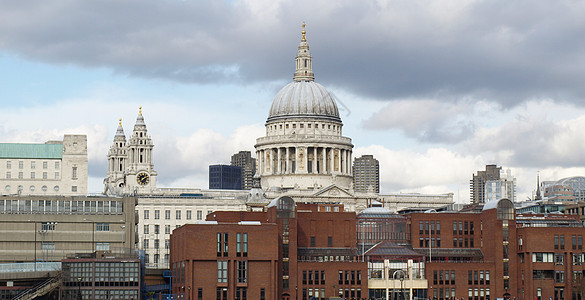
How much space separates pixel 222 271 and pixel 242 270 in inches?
115

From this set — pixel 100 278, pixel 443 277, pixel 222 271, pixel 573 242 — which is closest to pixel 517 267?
pixel 573 242

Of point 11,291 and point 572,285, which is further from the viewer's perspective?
point 572,285

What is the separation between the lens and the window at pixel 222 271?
598ft

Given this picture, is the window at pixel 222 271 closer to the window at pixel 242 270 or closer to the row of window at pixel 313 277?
the window at pixel 242 270

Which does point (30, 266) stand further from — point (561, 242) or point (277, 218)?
point (561, 242)

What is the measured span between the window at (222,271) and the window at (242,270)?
2.07 metres

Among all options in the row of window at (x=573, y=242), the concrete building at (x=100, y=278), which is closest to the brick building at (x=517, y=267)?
the row of window at (x=573, y=242)

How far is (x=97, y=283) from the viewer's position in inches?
6831

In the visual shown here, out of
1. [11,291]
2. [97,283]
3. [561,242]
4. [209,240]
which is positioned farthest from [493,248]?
[11,291]

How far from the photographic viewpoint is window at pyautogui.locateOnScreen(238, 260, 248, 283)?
18300cm

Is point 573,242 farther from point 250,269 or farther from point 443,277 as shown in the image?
point 250,269

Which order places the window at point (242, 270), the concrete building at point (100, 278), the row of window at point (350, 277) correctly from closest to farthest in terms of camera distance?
the concrete building at point (100, 278) → the window at point (242, 270) → the row of window at point (350, 277)

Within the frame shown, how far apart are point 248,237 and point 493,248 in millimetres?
39046

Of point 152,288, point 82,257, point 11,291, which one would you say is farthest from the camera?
point 152,288
